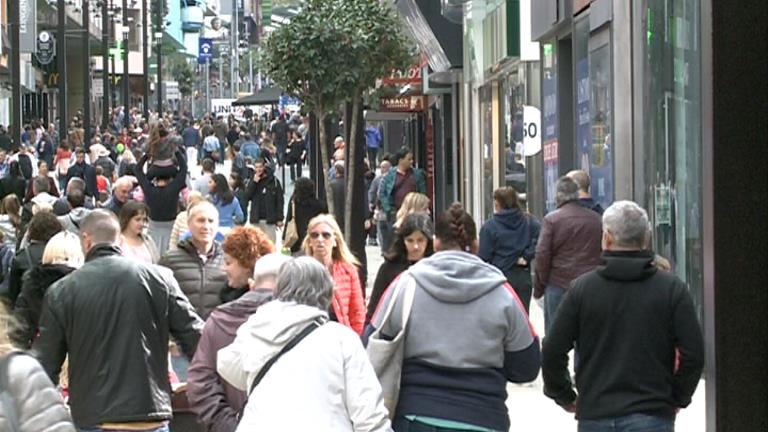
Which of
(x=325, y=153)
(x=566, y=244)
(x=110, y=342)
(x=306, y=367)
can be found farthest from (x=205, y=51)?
(x=306, y=367)

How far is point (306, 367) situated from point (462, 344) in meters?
0.78

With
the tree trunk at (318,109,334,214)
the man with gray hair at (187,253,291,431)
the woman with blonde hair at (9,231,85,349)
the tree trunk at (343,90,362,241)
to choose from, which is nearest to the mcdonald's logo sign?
the tree trunk at (318,109,334,214)

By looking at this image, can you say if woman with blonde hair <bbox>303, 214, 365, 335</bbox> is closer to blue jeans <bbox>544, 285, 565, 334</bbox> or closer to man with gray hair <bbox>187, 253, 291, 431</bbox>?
blue jeans <bbox>544, 285, 565, 334</bbox>

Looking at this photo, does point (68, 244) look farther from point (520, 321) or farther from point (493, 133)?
point (493, 133)

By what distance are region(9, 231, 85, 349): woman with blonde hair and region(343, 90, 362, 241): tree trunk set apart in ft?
45.3

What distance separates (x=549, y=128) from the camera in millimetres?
20234

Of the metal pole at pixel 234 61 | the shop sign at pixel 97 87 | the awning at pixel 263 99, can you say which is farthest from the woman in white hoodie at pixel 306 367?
the metal pole at pixel 234 61

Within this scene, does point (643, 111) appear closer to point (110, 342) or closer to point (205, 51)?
point (110, 342)

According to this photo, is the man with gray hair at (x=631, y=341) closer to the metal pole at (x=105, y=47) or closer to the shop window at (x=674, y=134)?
the shop window at (x=674, y=134)

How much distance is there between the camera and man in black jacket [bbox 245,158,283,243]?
24750 mm

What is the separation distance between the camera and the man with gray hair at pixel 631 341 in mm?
7250

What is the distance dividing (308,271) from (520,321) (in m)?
0.95

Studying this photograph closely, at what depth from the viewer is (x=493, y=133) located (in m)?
27.0

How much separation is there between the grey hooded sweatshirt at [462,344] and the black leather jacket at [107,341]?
1.22 meters
